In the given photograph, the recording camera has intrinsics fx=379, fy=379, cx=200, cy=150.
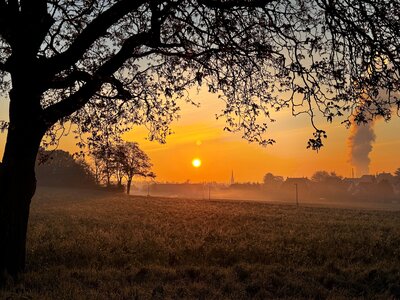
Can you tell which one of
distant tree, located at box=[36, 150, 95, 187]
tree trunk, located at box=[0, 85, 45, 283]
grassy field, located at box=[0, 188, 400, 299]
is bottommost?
grassy field, located at box=[0, 188, 400, 299]

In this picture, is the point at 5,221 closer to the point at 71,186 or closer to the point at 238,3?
the point at 238,3

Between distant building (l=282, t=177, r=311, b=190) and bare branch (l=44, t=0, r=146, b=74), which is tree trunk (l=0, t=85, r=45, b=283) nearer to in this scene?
bare branch (l=44, t=0, r=146, b=74)

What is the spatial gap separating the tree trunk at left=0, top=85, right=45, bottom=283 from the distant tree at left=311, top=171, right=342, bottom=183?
176965 millimetres

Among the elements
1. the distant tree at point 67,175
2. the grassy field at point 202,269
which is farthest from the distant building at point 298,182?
the grassy field at point 202,269

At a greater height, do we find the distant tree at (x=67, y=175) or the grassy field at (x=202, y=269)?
the distant tree at (x=67, y=175)

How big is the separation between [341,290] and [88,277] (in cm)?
605

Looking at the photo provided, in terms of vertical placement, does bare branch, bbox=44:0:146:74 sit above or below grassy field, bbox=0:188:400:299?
above

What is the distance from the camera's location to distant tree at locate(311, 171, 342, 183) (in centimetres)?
17475

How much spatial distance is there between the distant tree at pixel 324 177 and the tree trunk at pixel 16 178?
177m

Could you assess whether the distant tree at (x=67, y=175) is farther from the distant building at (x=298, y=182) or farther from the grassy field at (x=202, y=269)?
the distant building at (x=298, y=182)

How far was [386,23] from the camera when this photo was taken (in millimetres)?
7895

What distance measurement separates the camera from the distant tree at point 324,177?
Result: 174750mm

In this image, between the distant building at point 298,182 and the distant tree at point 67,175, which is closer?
the distant tree at point 67,175

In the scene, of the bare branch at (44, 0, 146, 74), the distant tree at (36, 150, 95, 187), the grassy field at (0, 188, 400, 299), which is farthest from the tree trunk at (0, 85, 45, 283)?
the distant tree at (36, 150, 95, 187)
